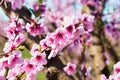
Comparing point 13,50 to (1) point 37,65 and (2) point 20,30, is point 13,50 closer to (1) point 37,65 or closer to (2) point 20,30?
(1) point 37,65

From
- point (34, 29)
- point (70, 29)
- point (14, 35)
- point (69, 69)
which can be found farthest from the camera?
point (34, 29)

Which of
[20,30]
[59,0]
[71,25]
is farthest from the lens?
[59,0]

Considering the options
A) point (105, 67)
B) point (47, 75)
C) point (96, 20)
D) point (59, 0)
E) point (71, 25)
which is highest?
point (71, 25)

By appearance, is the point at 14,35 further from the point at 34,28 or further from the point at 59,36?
the point at 59,36

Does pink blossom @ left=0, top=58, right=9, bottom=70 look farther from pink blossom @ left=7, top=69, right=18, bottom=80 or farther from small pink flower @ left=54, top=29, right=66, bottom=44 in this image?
small pink flower @ left=54, top=29, right=66, bottom=44

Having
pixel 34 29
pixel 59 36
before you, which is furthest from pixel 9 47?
pixel 34 29

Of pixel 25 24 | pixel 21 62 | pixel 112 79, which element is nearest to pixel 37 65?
pixel 21 62

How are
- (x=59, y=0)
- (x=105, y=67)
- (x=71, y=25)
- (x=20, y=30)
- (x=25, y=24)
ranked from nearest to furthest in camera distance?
(x=71, y=25) < (x=20, y=30) < (x=25, y=24) < (x=105, y=67) < (x=59, y=0)

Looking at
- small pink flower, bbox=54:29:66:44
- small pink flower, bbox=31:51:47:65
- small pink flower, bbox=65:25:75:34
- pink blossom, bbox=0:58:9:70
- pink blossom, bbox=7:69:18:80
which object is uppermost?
small pink flower, bbox=65:25:75:34

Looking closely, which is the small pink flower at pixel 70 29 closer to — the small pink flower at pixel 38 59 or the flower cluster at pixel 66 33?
the flower cluster at pixel 66 33

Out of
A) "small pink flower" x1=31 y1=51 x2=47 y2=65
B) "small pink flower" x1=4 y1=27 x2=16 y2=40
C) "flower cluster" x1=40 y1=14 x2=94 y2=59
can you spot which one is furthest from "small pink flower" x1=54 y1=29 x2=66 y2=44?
"small pink flower" x1=4 y1=27 x2=16 y2=40

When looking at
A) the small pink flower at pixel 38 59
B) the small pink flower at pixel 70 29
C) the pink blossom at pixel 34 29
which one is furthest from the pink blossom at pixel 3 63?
the pink blossom at pixel 34 29
